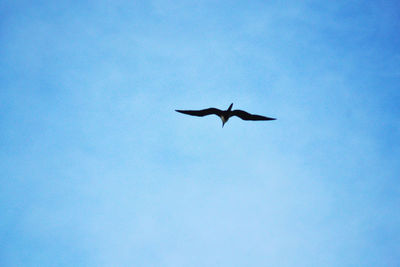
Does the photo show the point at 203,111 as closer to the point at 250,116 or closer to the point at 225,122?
the point at 225,122

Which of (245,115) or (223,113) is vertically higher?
(245,115)

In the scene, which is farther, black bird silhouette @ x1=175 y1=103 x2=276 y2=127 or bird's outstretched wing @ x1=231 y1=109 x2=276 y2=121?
bird's outstretched wing @ x1=231 y1=109 x2=276 y2=121

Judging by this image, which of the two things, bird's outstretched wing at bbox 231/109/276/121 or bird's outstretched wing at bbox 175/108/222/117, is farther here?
bird's outstretched wing at bbox 231/109/276/121

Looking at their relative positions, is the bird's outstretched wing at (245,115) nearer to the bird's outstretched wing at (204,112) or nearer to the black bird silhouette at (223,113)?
the black bird silhouette at (223,113)

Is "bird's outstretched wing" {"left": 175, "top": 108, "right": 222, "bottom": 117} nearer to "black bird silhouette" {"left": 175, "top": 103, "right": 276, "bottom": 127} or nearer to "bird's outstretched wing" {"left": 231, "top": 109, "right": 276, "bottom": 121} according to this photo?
"black bird silhouette" {"left": 175, "top": 103, "right": 276, "bottom": 127}

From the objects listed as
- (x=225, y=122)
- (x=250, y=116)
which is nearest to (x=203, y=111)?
(x=225, y=122)

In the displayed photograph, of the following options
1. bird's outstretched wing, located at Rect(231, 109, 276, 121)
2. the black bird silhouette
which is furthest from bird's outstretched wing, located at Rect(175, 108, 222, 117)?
bird's outstretched wing, located at Rect(231, 109, 276, 121)

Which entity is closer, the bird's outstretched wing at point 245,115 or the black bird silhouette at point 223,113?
the black bird silhouette at point 223,113

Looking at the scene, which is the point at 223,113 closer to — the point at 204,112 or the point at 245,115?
the point at 204,112

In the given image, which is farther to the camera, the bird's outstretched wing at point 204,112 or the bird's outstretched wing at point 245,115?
the bird's outstretched wing at point 245,115

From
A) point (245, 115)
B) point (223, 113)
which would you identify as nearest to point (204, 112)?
point (223, 113)

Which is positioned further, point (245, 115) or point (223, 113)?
point (245, 115)

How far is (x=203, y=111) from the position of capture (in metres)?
25.1

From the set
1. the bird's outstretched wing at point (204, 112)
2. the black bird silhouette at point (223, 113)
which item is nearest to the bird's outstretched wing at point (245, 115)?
the black bird silhouette at point (223, 113)
